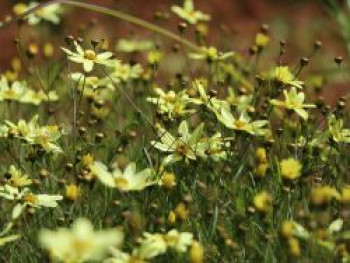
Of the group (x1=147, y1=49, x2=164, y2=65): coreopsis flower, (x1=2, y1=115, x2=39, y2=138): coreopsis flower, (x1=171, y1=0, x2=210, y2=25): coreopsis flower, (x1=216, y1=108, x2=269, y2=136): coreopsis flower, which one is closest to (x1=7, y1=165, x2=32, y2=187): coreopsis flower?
(x1=2, y1=115, x2=39, y2=138): coreopsis flower

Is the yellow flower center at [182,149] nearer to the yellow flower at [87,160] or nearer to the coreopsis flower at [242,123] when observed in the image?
the coreopsis flower at [242,123]

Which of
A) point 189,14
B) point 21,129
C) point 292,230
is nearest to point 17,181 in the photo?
point 21,129

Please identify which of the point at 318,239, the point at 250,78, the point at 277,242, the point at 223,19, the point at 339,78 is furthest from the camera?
the point at 223,19

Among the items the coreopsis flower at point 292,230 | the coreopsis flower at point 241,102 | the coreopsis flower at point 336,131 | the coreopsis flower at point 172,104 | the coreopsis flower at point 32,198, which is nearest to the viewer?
the coreopsis flower at point 292,230

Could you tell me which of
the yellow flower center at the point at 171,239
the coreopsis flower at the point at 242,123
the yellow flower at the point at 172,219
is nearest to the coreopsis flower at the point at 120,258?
the yellow flower center at the point at 171,239

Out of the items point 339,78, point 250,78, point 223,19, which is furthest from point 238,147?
point 223,19

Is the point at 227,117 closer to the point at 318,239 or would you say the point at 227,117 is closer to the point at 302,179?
the point at 302,179

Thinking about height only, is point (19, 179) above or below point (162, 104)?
below

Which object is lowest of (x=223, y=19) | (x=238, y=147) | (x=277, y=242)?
(x=277, y=242)
